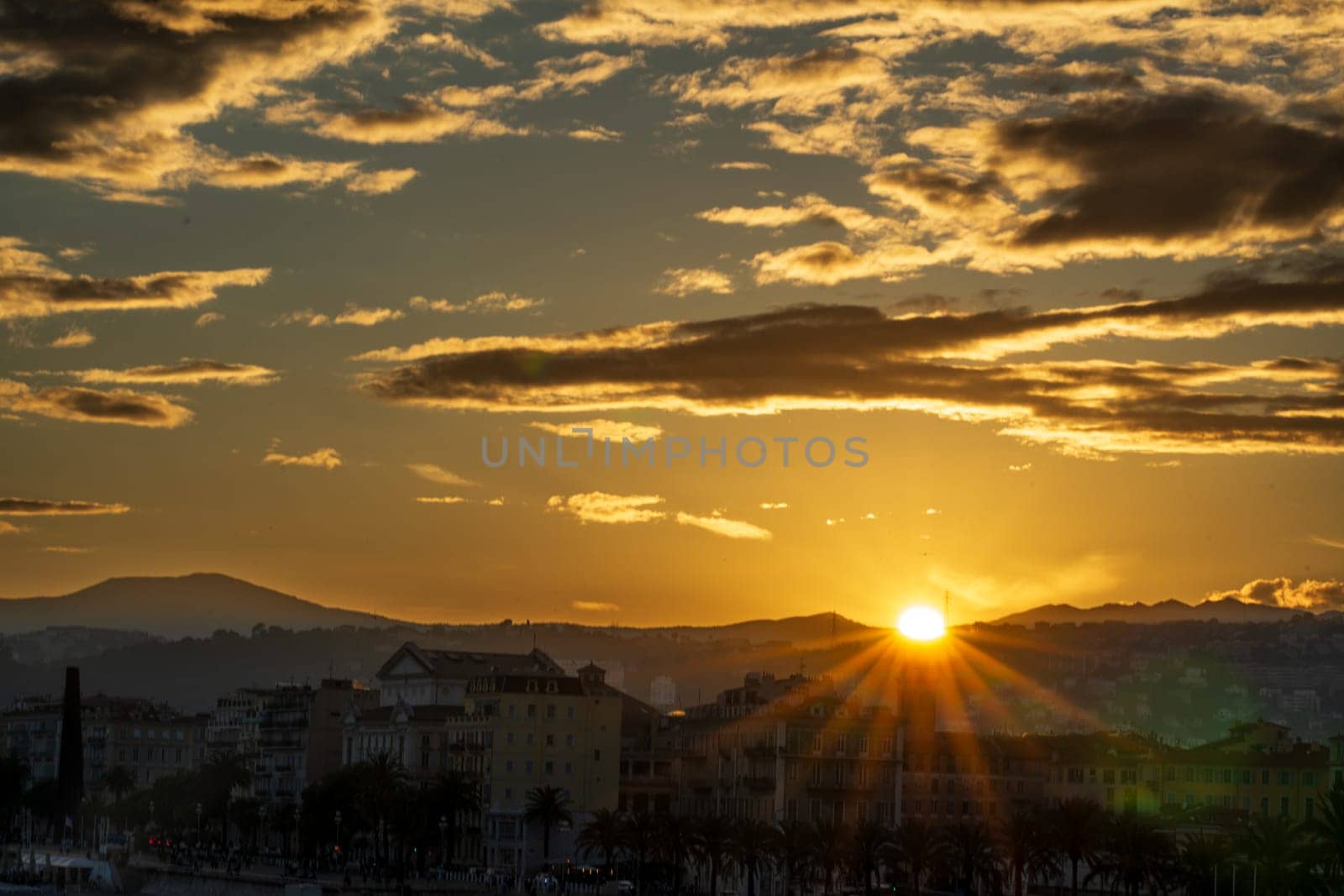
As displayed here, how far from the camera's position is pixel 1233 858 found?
94.8 metres

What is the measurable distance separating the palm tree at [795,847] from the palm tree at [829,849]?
537mm

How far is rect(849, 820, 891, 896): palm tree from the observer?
107812 millimetres

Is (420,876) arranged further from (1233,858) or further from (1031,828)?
(1233,858)

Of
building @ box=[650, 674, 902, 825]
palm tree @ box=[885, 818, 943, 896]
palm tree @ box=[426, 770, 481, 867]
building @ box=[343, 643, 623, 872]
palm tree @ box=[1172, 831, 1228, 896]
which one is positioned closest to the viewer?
palm tree @ box=[1172, 831, 1228, 896]

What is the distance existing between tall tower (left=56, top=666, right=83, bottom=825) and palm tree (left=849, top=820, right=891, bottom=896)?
85.9m

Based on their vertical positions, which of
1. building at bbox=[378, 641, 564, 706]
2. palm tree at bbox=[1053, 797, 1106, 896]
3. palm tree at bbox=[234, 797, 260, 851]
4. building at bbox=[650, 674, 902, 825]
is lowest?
palm tree at bbox=[234, 797, 260, 851]

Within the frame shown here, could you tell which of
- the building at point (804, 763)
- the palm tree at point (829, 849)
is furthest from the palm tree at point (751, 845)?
the building at point (804, 763)

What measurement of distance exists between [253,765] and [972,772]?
228ft

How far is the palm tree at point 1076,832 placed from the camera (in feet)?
351

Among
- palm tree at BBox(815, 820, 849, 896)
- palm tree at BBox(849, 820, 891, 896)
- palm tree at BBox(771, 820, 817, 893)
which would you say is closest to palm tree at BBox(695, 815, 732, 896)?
palm tree at BBox(771, 820, 817, 893)

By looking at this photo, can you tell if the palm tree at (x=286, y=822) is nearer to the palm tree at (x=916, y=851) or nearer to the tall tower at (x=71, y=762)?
the tall tower at (x=71, y=762)

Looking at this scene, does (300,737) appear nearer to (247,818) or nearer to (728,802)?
(247,818)

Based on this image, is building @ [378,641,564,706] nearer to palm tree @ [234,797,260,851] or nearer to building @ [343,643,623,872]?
palm tree @ [234,797,260,851]

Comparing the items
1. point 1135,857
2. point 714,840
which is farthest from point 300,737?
point 1135,857
